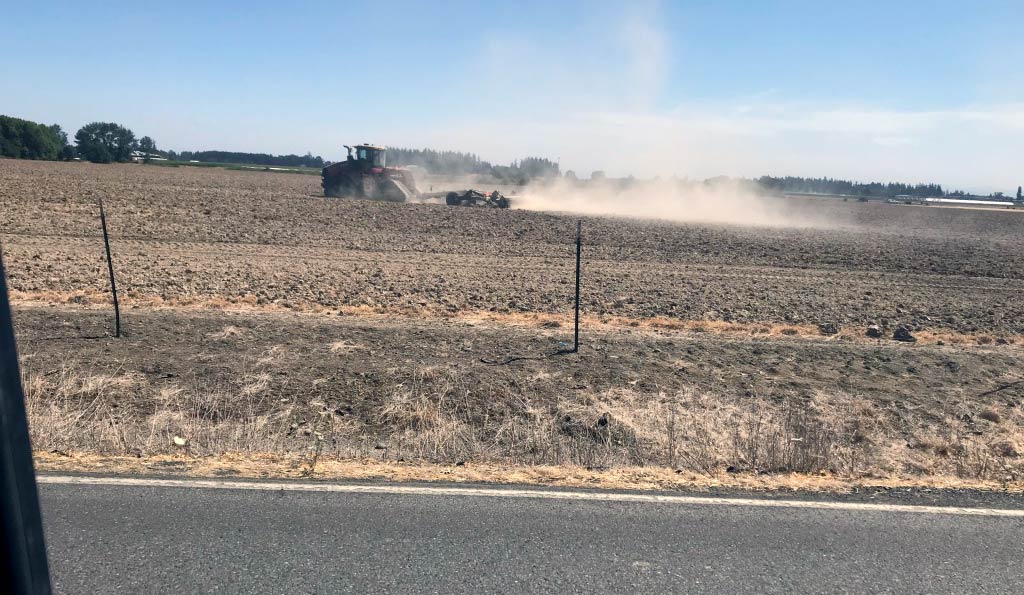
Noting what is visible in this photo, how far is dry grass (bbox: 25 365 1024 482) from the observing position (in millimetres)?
6180

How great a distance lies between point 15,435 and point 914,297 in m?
17.5

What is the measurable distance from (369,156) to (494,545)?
34633 millimetres

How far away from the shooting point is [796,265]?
20516 millimetres

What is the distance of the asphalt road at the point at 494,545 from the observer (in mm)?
3664

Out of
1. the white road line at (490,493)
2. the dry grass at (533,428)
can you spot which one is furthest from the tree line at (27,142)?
the white road line at (490,493)

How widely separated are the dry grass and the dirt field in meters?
0.04

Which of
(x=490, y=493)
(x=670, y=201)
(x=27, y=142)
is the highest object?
(x=27, y=142)

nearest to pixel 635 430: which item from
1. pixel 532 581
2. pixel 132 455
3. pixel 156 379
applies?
pixel 532 581

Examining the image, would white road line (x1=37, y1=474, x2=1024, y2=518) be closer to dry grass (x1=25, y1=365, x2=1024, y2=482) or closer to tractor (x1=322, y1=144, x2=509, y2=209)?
dry grass (x1=25, y1=365, x2=1024, y2=482)

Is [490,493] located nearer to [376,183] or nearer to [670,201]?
[376,183]

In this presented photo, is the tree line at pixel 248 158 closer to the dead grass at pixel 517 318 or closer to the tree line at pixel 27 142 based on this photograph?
the tree line at pixel 27 142

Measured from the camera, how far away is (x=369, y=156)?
36625 millimetres

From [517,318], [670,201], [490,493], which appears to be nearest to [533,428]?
[490,493]

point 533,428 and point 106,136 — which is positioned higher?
point 106,136
